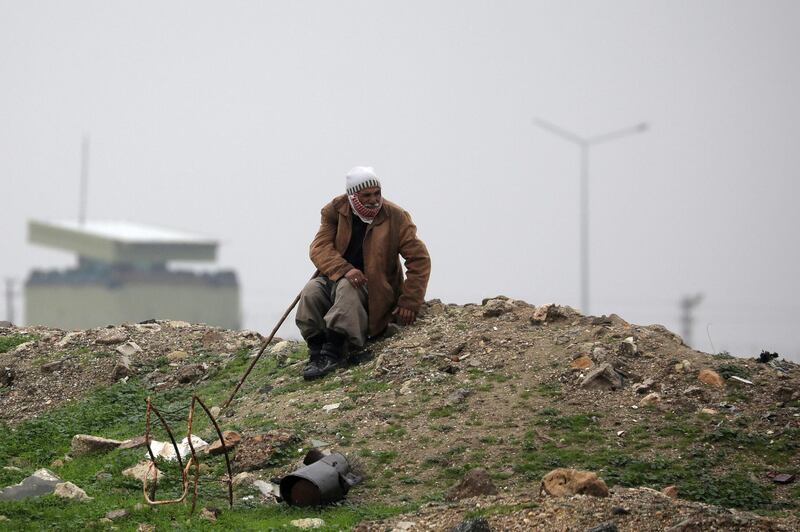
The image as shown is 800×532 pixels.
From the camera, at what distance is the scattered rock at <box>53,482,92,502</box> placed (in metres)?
8.76

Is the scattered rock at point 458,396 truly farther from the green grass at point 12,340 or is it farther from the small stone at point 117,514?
the green grass at point 12,340

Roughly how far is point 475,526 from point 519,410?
2.50 meters

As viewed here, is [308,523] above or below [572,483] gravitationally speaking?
below

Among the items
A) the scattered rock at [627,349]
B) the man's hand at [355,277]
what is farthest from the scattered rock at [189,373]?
the scattered rock at [627,349]

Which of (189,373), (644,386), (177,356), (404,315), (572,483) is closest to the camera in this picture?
(572,483)

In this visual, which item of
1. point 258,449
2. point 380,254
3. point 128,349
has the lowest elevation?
point 258,449

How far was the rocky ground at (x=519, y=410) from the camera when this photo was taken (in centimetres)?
825

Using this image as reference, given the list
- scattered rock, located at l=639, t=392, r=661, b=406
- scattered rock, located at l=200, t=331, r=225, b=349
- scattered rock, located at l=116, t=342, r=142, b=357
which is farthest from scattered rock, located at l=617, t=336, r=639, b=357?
scattered rock, located at l=116, t=342, r=142, b=357

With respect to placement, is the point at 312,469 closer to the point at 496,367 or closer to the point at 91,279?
the point at 496,367

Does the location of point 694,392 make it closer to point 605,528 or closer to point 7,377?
point 605,528

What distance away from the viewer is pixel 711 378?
10.4 metres

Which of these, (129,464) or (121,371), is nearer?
(129,464)

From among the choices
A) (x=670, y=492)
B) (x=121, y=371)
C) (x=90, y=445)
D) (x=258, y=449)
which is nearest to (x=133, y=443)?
(x=90, y=445)

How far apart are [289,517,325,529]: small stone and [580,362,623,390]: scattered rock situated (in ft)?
9.26
